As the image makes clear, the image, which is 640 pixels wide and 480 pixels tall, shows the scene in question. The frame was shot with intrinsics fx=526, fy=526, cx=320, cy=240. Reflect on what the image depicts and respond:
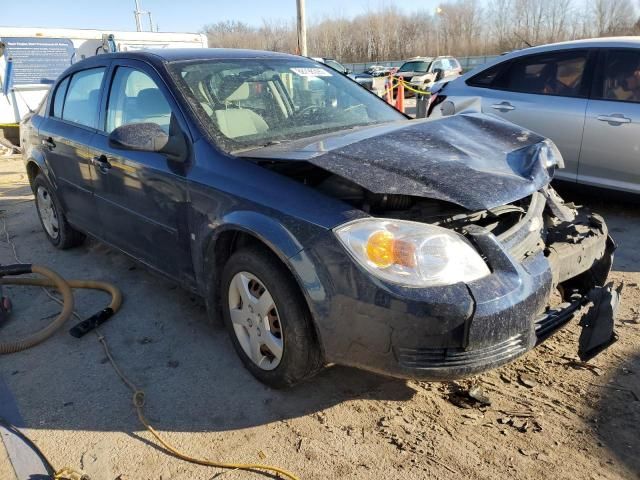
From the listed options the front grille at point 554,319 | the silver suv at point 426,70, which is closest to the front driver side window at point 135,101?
the front grille at point 554,319

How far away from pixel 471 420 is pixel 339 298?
35.6 inches

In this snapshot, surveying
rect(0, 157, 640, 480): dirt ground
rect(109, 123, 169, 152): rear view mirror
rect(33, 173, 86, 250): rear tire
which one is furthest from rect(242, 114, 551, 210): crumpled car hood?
rect(33, 173, 86, 250): rear tire

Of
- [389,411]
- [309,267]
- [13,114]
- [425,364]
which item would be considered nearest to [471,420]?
[389,411]

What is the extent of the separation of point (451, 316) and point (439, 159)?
2.61 ft

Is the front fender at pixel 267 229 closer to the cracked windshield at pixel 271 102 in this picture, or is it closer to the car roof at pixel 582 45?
the cracked windshield at pixel 271 102

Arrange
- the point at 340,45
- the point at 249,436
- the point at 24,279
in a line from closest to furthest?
the point at 249,436 → the point at 24,279 → the point at 340,45

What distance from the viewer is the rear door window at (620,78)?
466 cm

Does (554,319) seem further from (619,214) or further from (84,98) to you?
(84,98)

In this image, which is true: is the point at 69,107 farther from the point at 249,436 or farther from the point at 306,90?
the point at 249,436

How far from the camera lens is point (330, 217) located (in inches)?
87.4

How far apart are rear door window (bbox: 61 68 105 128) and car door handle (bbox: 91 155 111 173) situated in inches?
12.3

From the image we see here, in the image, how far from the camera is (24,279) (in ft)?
13.5

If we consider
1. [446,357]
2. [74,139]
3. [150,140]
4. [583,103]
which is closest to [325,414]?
[446,357]

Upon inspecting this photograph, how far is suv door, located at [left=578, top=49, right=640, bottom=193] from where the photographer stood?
15.1ft
